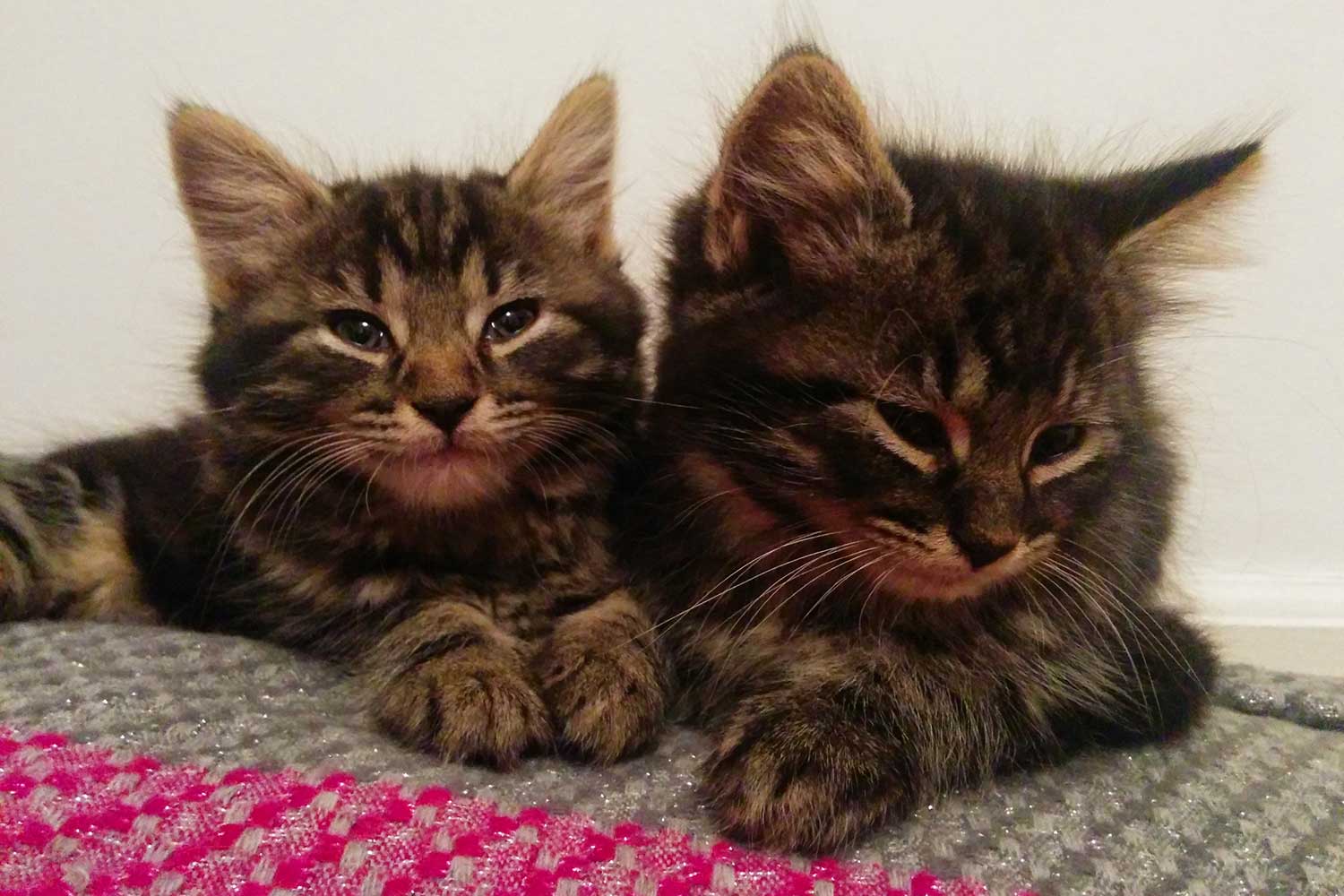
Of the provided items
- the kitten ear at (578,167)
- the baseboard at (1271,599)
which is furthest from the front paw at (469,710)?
the baseboard at (1271,599)

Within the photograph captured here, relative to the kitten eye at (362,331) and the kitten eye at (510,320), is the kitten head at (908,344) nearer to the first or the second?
the kitten eye at (510,320)

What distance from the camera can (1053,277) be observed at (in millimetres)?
881

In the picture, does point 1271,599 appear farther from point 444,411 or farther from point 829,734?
point 444,411

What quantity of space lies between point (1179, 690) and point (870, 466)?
45 cm

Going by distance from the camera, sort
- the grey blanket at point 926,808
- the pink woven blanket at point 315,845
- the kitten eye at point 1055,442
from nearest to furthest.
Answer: the pink woven blanket at point 315,845
the grey blanket at point 926,808
the kitten eye at point 1055,442

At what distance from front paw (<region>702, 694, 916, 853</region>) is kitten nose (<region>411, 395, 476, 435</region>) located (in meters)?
0.40

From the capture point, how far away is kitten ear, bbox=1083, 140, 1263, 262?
0.93m

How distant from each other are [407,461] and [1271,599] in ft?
5.41

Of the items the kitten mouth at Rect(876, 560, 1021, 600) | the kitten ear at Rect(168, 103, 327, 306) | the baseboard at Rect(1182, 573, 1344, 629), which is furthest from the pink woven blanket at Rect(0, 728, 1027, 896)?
the baseboard at Rect(1182, 573, 1344, 629)

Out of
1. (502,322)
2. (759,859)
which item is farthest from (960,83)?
(759,859)

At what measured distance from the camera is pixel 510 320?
3.51ft

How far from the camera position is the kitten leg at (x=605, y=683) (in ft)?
2.79

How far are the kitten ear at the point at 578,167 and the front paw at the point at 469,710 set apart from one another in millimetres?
584

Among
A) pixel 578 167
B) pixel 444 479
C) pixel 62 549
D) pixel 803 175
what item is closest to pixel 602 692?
pixel 444 479
